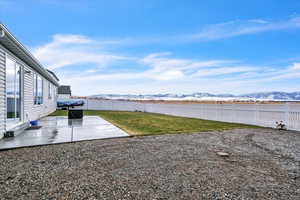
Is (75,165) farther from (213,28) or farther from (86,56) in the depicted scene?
(86,56)

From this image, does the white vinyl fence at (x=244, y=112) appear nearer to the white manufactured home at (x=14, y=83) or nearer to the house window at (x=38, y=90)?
the house window at (x=38, y=90)

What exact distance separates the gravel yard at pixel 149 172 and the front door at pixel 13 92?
2745 millimetres

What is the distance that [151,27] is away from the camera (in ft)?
43.1

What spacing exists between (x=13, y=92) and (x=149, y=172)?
5.92 meters

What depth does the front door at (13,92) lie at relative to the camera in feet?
18.1

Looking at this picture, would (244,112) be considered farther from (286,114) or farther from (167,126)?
(167,126)

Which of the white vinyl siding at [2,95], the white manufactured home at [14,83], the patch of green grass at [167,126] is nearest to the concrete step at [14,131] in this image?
the white manufactured home at [14,83]

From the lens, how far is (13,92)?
5.94 meters

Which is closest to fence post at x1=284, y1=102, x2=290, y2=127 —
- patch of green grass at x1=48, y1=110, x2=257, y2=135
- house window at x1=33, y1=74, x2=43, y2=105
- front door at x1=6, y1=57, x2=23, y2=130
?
patch of green grass at x1=48, y1=110, x2=257, y2=135

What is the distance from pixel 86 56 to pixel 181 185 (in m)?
15.3

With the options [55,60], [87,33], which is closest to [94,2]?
[87,33]

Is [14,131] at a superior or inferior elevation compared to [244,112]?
inferior

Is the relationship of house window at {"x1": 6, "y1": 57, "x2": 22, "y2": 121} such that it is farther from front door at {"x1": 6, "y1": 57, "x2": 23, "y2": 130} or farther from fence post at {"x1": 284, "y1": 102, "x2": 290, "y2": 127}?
fence post at {"x1": 284, "y1": 102, "x2": 290, "y2": 127}

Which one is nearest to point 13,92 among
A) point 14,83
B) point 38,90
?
point 14,83
